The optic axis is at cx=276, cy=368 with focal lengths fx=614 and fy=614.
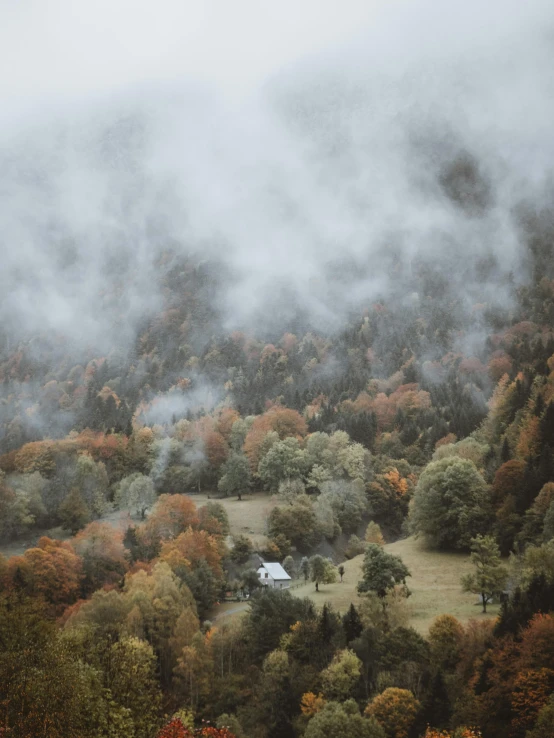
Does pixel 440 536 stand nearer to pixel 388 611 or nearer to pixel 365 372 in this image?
pixel 388 611

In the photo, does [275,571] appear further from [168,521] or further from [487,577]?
[487,577]

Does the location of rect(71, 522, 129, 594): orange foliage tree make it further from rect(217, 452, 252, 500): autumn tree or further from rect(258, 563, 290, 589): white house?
rect(217, 452, 252, 500): autumn tree

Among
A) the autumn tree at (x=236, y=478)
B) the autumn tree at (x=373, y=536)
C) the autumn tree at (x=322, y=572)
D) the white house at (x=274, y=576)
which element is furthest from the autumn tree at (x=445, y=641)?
the autumn tree at (x=236, y=478)

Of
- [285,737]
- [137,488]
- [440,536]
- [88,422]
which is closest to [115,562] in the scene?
[137,488]

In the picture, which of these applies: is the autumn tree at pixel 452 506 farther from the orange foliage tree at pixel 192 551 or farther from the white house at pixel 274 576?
the orange foliage tree at pixel 192 551

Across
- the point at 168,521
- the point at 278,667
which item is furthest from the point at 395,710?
the point at 168,521

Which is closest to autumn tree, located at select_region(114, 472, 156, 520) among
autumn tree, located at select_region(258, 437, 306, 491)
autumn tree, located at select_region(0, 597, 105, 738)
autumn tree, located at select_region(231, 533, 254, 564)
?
autumn tree, located at select_region(231, 533, 254, 564)
